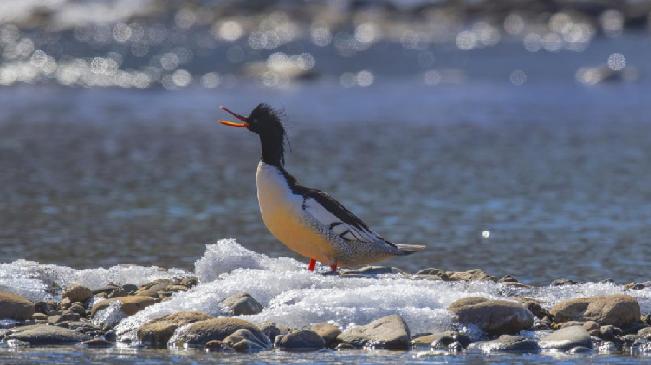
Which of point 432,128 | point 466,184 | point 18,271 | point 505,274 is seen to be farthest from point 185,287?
point 432,128

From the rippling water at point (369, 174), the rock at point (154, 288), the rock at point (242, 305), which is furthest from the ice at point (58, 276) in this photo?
the rippling water at point (369, 174)

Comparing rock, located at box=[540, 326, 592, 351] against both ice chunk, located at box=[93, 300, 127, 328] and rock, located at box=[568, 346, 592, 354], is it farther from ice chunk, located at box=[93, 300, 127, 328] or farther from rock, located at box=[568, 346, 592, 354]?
ice chunk, located at box=[93, 300, 127, 328]

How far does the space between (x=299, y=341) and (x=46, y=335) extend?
1.97 meters

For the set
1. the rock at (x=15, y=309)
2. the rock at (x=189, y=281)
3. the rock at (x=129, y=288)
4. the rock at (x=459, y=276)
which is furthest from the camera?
the rock at (x=459, y=276)

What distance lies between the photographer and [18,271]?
1345cm

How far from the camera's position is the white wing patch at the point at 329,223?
12.9 metres

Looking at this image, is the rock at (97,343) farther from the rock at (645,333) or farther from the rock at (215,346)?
the rock at (645,333)

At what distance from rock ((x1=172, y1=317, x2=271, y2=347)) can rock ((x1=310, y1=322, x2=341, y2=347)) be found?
408mm

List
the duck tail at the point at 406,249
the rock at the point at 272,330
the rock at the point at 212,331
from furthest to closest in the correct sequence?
the duck tail at the point at 406,249
the rock at the point at 272,330
the rock at the point at 212,331

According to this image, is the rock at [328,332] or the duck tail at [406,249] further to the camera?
the duck tail at [406,249]

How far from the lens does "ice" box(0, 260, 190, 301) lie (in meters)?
12.9

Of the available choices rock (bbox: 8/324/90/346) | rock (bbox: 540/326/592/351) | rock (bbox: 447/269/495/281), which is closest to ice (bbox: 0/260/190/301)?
rock (bbox: 8/324/90/346)

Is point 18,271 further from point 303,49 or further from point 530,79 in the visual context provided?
point 303,49

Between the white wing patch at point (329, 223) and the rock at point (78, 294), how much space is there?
2049 mm
